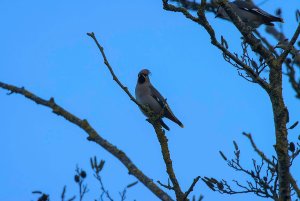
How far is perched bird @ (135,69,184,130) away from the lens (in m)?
9.03

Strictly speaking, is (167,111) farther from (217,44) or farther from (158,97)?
(217,44)

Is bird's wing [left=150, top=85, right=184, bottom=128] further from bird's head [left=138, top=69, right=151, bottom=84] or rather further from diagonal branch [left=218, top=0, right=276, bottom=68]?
diagonal branch [left=218, top=0, right=276, bottom=68]

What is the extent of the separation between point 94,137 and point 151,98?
615 centimetres

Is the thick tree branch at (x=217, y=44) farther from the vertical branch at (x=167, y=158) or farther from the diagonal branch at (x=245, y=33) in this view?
the vertical branch at (x=167, y=158)

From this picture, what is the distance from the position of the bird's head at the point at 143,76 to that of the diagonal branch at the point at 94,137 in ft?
21.9

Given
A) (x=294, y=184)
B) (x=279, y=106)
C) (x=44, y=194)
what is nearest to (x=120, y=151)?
(x=44, y=194)

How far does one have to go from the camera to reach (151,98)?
908 centimetres

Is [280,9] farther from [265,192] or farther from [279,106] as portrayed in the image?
[265,192]

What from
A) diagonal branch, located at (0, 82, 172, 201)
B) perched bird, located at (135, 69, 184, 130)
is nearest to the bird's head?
perched bird, located at (135, 69, 184, 130)

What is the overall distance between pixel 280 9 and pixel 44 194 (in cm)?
261

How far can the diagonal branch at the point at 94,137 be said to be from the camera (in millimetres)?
2893

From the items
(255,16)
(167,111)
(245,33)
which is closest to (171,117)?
(167,111)

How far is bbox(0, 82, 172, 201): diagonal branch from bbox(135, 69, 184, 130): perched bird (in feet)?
19.1

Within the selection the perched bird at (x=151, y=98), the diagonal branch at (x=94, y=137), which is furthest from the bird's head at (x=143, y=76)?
the diagonal branch at (x=94, y=137)
